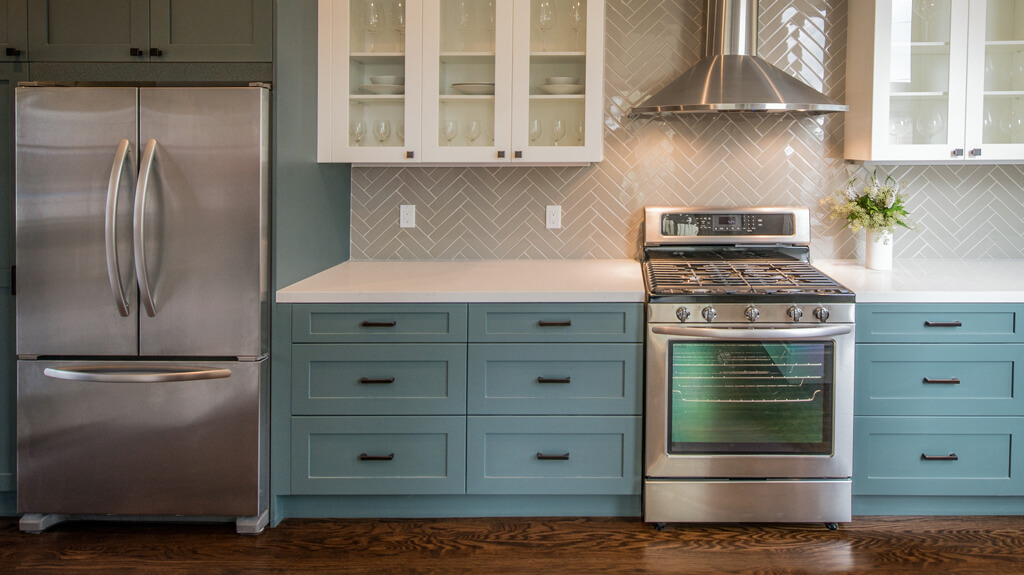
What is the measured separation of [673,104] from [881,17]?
2.81 ft

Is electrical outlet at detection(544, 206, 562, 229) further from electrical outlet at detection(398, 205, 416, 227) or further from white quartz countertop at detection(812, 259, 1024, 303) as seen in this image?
white quartz countertop at detection(812, 259, 1024, 303)

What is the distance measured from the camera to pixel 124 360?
2707 millimetres

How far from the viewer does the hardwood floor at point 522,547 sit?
2.58 meters

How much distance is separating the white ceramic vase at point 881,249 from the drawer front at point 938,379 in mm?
539

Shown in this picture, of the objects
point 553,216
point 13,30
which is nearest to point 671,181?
point 553,216

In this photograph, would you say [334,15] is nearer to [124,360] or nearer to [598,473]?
[124,360]

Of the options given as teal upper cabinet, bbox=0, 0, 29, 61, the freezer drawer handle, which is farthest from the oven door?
teal upper cabinet, bbox=0, 0, 29, 61

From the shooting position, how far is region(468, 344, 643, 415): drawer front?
2820mm

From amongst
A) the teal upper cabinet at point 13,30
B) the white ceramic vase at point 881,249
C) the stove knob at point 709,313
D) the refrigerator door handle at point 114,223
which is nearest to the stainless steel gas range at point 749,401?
the stove knob at point 709,313

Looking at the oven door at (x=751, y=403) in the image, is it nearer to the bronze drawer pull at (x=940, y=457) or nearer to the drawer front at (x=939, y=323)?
the drawer front at (x=939, y=323)

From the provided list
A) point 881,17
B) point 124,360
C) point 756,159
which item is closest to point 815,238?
point 756,159

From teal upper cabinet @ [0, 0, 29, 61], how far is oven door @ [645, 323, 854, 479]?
221 centimetres

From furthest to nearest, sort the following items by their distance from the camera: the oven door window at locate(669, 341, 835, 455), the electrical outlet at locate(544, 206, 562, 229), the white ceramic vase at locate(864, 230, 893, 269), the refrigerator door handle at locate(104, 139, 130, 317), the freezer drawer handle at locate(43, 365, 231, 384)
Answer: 1. the electrical outlet at locate(544, 206, 562, 229)
2. the white ceramic vase at locate(864, 230, 893, 269)
3. the oven door window at locate(669, 341, 835, 455)
4. the freezer drawer handle at locate(43, 365, 231, 384)
5. the refrigerator door handle at locate(104, 139, 130, 317)

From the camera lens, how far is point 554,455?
2.86 m
